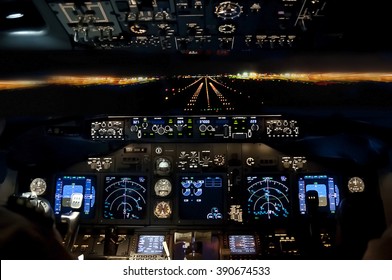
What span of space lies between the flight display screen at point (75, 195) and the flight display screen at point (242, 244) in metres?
1.06

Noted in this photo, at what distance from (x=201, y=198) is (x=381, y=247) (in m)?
2.13

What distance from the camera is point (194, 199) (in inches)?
124

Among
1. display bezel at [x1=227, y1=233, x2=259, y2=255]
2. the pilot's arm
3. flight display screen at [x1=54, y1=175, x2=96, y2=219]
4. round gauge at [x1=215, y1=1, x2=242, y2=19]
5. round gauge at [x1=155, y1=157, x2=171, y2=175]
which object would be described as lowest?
display bezel at [x1=227, y1=233, x2=259, y2=255]

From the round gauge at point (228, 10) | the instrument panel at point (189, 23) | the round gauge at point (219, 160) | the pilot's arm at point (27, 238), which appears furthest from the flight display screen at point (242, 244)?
the pilot's arm at point (27, 238)

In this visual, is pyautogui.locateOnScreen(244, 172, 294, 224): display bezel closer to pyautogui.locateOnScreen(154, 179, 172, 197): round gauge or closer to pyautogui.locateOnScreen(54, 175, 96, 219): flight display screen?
pyautogui.locateOnScreen(154, 179, 172, 197): round gauge

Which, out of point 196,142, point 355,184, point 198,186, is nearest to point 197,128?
point 196,142

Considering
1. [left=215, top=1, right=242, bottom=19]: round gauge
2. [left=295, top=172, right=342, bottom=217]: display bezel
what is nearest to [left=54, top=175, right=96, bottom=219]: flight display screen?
[left=295, top=172, right=342, bottom=217]: display bezel

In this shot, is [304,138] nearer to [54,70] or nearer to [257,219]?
[257,219]

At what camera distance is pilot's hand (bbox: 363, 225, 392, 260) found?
1.07 meters

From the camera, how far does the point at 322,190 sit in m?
3.13

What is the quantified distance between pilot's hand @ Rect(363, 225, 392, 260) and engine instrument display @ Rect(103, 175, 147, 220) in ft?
7.26

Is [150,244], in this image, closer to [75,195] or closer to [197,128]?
[75,195]
